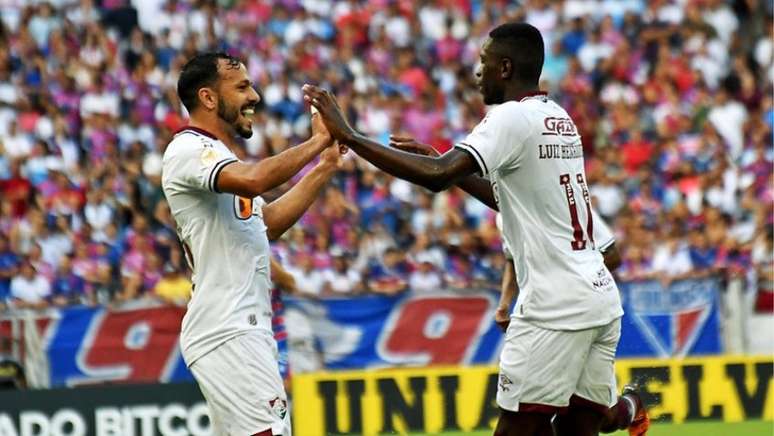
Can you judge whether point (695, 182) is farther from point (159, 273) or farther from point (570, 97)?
point (159, 273)

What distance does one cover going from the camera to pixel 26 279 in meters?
17.2

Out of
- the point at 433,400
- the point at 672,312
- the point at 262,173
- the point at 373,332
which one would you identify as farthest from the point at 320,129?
the point at 672,312

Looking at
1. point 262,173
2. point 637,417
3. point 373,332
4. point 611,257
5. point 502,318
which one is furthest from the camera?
point 373,332

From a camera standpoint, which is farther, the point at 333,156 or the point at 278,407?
the point at 333,156

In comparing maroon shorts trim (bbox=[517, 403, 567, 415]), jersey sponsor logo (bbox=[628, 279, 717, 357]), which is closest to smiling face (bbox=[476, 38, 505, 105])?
maroon shorts trim (bbox=[517, 403, 567, 415])

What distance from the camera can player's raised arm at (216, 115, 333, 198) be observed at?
753 cm

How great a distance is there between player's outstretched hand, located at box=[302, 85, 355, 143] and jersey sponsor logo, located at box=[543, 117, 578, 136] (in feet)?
2.95

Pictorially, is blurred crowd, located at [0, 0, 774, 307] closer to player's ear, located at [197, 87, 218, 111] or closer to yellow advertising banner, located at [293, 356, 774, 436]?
yellow advertising banner, located at [293, 356, 774, 436]

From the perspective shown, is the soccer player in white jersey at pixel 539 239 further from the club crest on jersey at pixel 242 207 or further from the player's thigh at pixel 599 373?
the club crest on jersey at pixel 242 207

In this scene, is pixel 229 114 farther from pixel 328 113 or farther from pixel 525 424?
pixel 525 424

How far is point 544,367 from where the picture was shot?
7.92 meters

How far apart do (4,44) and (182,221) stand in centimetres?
1370

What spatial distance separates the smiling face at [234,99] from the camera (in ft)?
26.3

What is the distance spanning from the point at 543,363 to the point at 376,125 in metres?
12.4
